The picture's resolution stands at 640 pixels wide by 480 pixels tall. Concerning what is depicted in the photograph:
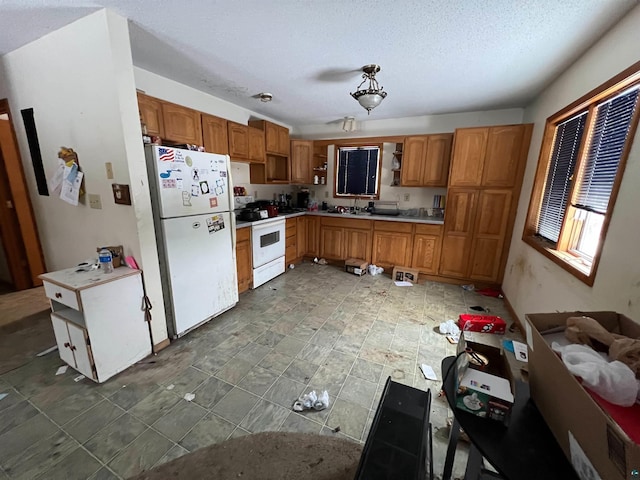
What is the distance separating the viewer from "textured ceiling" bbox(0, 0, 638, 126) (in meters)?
1.51

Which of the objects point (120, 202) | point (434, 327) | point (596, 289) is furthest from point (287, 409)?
point (596, 289)

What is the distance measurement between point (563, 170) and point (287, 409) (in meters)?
3.04

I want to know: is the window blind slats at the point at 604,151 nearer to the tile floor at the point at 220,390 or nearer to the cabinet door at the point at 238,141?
the tile floor at the point at 220,390

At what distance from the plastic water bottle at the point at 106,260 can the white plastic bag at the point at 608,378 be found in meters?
2.47

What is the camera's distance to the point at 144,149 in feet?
6.29

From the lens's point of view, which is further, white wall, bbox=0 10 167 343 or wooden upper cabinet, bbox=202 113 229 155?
wooden upper cabinet, bbox=202 113 229 155

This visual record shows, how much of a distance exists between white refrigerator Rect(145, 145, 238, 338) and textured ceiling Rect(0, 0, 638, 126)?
836 mm

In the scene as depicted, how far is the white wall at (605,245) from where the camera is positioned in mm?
1312

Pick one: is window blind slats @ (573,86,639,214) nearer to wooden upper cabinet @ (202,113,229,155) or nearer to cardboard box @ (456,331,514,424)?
cardboard box @ (456,331,514,424)

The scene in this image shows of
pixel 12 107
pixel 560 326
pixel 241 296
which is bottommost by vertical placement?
pixel 241 296

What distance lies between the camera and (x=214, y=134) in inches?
119

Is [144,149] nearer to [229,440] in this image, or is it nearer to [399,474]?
[229,440]

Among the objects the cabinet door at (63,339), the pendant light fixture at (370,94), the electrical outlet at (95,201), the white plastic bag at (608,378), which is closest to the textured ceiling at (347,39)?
the pendant light fixture at (370,94)

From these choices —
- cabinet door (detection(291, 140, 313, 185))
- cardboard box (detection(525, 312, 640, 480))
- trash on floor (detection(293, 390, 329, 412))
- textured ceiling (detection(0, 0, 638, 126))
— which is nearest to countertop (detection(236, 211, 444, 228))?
cabinet door (detection(291, 140, 313, 185))
